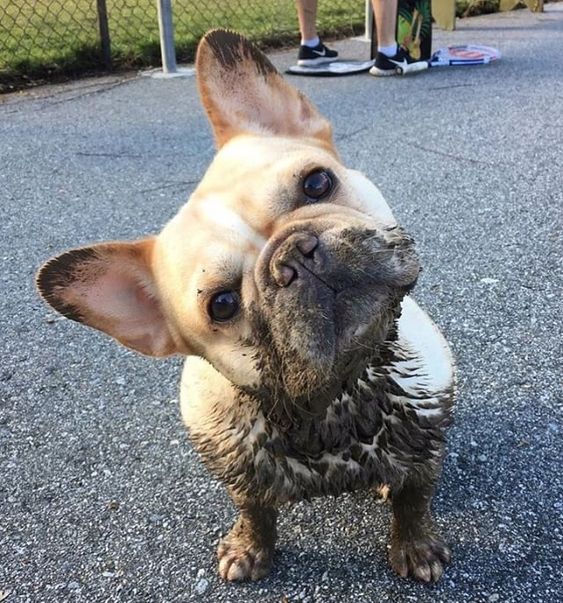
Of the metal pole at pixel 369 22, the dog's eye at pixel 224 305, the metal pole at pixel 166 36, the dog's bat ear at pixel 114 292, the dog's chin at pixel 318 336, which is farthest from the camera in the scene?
the metal pole at pixel 369 22

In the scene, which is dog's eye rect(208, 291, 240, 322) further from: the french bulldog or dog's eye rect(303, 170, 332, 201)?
dog's eye rect(303, 170, 332, 201)

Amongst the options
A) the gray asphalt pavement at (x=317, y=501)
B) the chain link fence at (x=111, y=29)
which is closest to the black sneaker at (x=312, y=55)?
the chain link fence at (x=111, y=29)

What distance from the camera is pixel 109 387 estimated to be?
9.96 ft

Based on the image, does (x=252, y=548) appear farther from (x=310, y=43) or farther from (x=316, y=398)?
(x=310, y=43)

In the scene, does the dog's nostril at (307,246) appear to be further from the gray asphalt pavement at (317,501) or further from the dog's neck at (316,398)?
the gray asphalt pavement at (317,501)

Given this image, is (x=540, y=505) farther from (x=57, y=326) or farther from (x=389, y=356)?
(x=57, y=326)

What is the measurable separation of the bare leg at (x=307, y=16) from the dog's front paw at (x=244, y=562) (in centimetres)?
592

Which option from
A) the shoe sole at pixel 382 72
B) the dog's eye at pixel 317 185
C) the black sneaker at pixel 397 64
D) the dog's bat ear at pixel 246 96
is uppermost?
the dog's bat ear at pixel 246 96

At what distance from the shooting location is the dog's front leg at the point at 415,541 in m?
2.07

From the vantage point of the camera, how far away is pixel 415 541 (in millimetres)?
2086

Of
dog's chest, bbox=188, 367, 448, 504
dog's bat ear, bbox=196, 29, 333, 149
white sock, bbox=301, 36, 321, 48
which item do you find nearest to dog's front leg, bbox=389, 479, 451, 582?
dog's chest, bbox=188, 367, 448, 504

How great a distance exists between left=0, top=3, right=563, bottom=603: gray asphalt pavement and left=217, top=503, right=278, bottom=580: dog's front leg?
0.17ft

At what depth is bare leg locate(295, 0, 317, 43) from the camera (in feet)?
22.6

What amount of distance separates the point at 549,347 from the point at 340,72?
4659 mm
